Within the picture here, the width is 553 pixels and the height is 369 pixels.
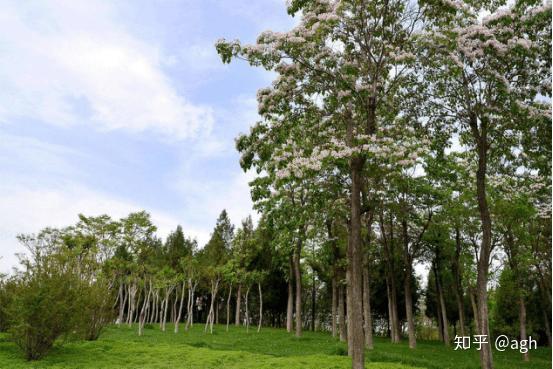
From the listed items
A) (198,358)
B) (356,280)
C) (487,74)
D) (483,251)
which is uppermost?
(487,74)

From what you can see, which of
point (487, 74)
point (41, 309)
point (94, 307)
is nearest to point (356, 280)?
point (487, 74)

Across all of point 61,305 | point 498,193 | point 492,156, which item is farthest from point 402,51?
point 61,305

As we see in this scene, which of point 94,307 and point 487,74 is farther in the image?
point 94,307

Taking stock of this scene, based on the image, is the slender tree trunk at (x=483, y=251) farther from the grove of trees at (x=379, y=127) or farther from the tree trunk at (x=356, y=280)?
the tree trunk at (x=356, y=280)

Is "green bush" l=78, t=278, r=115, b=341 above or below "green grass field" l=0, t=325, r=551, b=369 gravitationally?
above

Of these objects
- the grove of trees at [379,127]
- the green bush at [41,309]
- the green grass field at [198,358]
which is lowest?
the green grass field at [198,358]

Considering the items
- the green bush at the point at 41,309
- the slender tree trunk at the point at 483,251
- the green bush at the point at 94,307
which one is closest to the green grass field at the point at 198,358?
the green bush at the point at 41,309

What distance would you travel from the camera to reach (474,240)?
100ft

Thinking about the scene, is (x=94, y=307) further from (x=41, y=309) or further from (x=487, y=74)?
(x=487, y=74)

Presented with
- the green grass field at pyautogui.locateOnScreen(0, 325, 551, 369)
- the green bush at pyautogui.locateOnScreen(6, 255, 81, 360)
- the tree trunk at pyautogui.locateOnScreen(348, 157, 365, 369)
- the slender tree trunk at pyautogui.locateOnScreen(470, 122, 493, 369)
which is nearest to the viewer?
the tree trunk at pyautogui.locateOnScreen(348, 157, 365, 369)

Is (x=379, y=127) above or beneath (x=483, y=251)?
above

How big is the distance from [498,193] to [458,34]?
10.2 meters

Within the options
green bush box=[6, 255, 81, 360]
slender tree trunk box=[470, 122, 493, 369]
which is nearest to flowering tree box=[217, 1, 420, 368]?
slender tree trunk box=[470, 122, 493, 369]

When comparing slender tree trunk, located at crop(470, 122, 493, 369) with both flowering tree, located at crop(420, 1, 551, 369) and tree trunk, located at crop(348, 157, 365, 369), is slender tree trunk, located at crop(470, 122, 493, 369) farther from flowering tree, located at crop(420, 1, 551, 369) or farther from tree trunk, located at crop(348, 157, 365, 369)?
tree trunk, located at crop(348, 157, 365, 369)
